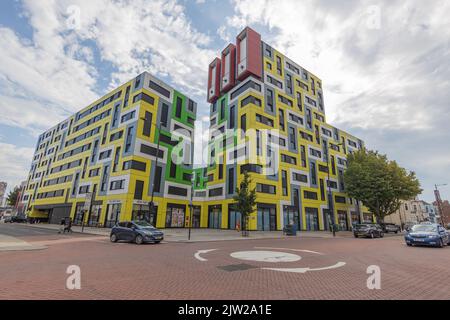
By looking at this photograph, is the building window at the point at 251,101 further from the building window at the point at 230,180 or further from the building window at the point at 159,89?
the building window at the point at 159,89

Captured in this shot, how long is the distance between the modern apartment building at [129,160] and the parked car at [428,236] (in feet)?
85.1

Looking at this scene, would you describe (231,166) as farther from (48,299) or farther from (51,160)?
(51,160)

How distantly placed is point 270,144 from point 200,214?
1864 centimetres

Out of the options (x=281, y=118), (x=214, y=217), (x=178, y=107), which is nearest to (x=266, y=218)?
(x=214, y=217)

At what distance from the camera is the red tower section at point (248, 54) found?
40.1m

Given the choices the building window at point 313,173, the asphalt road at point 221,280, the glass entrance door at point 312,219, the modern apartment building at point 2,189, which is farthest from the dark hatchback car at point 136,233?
the modern apartment building at point 2,189

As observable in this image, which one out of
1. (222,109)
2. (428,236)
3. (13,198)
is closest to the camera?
(428,236)

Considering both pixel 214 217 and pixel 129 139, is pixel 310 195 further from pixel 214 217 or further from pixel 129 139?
pixel 129 139

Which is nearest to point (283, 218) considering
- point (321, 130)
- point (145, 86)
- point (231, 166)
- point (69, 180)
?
point (231, 166)

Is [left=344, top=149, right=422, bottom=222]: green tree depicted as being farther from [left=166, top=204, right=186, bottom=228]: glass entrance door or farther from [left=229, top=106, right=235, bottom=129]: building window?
[left=166, top=204, right=186, bottom=228]: glass entrance door

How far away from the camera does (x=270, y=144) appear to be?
3788 cm

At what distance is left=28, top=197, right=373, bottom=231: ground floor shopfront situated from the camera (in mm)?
32719

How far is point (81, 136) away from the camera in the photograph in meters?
48.3
